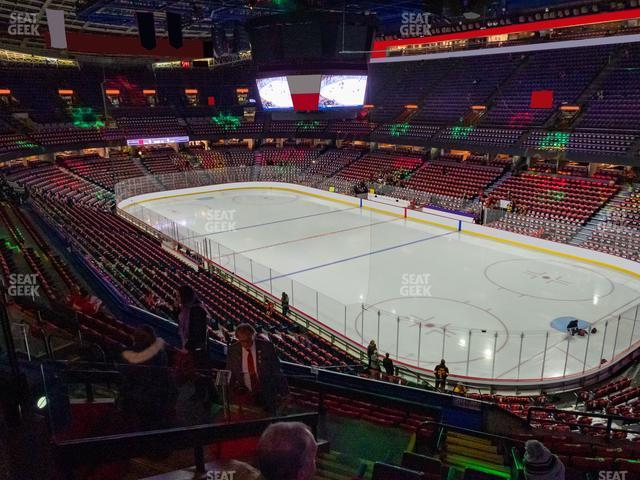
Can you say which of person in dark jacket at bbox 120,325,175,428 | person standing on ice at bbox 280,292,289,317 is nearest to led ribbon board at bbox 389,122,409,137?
person standing on ice at bbox 280,292,289,317

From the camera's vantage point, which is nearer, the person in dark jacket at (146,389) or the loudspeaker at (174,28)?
the person in dark jacket at (146,389)

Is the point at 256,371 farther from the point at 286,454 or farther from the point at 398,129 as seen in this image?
the point at 398,129

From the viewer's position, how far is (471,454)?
4.52 metres

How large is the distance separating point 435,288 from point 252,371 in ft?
42.3

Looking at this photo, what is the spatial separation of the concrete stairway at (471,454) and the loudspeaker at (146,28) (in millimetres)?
12644

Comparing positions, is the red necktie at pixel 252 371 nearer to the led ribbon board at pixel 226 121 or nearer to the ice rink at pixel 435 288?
the ice rink at pixel 435 288

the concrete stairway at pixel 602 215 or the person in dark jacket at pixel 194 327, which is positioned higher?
the person in dark jacket at pixel 194 327

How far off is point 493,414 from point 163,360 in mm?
4148

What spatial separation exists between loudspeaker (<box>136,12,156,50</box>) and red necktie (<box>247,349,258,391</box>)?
12.1 m

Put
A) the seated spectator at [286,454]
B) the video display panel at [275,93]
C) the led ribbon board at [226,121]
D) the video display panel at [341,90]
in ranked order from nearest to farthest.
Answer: the seated spectator at [286,454] < the video display panel at [341,90] < the video display panel at [275,93] < the led ribbon board at [226,121]

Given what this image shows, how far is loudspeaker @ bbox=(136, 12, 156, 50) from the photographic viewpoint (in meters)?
13.0

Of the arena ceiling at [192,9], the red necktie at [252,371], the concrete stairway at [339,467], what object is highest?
the arena ceiling at [192,9]

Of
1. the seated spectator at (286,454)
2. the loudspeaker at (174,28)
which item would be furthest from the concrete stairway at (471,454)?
→ the loudspeaker at (174,28)

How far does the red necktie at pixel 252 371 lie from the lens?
3445 mm
